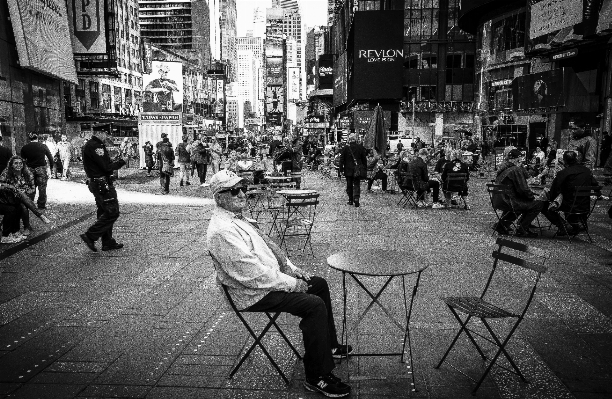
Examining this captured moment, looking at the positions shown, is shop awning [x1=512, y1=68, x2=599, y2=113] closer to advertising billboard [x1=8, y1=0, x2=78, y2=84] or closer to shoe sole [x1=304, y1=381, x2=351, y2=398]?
advertising billboard [x1=8, y1=0, x2=78, y2=84]

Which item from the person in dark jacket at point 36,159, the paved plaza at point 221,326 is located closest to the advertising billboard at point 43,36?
the person in dark jacket at point 36,159

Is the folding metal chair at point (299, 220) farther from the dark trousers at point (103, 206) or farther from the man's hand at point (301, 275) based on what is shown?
the man's hand at point (301, 275)

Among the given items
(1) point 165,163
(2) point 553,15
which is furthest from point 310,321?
(2) point 553,15

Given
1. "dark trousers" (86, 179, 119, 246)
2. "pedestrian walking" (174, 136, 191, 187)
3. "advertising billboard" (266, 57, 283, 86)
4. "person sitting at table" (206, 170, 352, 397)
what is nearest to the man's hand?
"person sitting at table" (206, 170, 352, 397)

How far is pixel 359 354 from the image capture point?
4156mm

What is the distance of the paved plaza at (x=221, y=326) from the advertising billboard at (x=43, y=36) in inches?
678

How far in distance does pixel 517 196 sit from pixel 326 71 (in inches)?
3051

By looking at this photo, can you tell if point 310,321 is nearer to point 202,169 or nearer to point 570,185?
point 570,185

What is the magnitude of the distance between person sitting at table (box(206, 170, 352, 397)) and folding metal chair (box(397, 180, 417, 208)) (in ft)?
31.1

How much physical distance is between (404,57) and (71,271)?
53739 millimetres

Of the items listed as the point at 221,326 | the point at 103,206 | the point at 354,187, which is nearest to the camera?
the point at 221,326

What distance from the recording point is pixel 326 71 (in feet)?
273

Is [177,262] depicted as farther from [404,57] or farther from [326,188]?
[404,57]

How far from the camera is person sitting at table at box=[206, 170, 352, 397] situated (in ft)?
11.7
